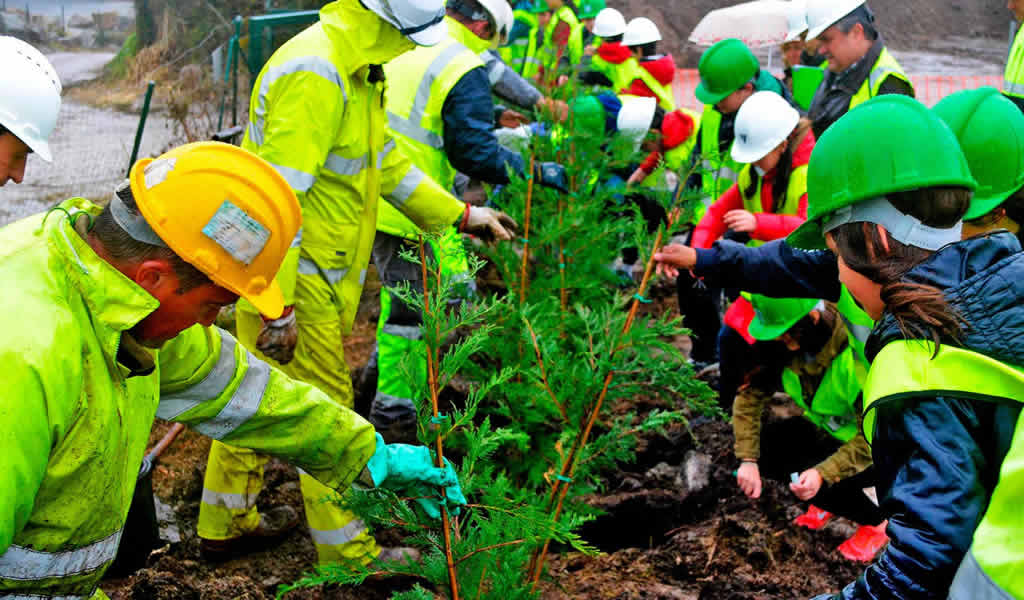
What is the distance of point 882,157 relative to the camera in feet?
6.27

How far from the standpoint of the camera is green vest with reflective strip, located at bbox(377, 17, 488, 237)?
14.1ft

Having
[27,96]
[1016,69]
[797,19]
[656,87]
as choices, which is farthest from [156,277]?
[656,87]

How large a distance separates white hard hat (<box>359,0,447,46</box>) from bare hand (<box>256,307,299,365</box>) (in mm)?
1272

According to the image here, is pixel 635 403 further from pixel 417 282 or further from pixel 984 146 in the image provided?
pixel 984 146

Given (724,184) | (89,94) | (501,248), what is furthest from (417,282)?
(89,94)

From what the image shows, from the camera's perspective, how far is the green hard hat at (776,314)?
11.5ft

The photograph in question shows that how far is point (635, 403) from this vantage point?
5.32 metres

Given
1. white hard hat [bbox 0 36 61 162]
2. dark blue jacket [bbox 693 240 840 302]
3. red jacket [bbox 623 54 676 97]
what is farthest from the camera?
red jacket [bbox 623 54 676 97]

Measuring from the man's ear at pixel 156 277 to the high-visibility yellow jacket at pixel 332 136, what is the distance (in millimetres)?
1384

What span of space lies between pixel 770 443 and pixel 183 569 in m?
3.20

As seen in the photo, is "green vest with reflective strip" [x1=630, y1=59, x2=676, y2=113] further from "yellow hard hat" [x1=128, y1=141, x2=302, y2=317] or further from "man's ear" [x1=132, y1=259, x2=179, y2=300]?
"man's ear" [x1=132, y1=259, x2=179, y2=300]

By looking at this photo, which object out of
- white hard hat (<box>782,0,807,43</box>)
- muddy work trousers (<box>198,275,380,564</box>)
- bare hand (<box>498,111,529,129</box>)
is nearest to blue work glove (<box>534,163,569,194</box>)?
muddy work trousers (<box>198,275,380,564</box>)

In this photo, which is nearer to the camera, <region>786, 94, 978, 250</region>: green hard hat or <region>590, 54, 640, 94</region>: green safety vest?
<region>786, 94, 978, 250</region>: green hard hat

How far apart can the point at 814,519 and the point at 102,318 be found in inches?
129
